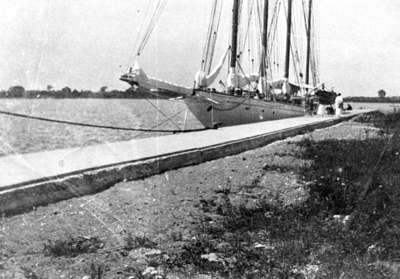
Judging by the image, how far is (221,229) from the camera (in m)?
5.73

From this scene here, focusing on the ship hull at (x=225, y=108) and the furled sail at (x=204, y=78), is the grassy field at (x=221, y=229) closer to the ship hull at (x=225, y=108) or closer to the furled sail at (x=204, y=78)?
the ship hull at (x=225, y=108)

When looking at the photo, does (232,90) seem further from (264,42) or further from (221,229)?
(221,229)

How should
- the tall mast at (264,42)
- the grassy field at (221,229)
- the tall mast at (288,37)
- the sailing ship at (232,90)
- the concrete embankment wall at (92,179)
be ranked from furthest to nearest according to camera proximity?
the tall mast at (288,37) → the tall mast at (264,42) → the sailing ship at (232,90) → the concrete embankment wall at (92,179) → the grassy field at (221,229)

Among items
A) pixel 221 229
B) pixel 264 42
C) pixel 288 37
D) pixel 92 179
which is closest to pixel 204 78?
pixel 264 42

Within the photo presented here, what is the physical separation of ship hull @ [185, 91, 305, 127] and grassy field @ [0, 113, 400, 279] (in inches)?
692

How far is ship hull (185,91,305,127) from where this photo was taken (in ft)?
91.2

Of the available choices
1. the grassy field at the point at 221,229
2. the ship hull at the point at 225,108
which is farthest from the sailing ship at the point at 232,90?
the grassy field at the point at 221,229

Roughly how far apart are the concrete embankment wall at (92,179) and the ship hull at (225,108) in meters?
15.5

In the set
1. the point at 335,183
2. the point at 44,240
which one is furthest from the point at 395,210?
the point at 44,240

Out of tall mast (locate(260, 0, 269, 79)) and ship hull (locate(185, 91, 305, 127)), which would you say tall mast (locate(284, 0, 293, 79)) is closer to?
tall mast (locate(260, 0, 269, 79))

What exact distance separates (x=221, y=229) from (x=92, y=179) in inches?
88.4

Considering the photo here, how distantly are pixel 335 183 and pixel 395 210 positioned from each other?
149 centimetres

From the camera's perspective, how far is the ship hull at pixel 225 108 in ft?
91.2

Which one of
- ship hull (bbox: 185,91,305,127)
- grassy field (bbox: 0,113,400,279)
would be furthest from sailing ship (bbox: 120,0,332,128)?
grassy field (bbox: 0,113,400,279)
